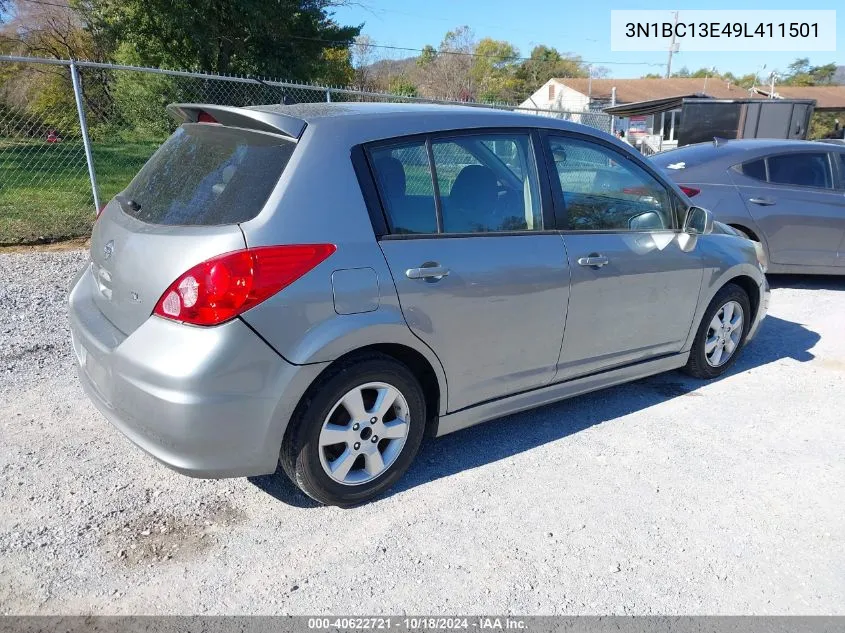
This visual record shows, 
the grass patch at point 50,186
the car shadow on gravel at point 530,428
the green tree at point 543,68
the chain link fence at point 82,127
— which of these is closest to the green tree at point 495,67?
the green tree at point 543,68

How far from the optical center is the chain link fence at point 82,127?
727 centimetres

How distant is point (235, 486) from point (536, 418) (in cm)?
178

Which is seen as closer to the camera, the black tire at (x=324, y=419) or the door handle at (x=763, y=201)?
the black tire at (x=324, y=419)

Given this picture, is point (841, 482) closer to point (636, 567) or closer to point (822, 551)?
point (822, 551)

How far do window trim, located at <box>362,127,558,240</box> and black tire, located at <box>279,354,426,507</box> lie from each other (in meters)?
0.57

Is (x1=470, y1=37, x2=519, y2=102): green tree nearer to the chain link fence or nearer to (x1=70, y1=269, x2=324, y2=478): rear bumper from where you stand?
the chain link fence

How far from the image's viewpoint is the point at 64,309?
5.24m

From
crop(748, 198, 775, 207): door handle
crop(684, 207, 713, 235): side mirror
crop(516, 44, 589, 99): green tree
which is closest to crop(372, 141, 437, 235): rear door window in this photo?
crop(684, 207, 713, 235): side mirror

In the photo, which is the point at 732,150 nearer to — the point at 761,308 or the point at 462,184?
the point at 761,308

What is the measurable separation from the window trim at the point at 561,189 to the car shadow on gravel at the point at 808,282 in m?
4.14

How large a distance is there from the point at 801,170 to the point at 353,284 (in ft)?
20.4

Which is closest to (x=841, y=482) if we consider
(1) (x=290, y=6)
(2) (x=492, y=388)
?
(2) (x=492, y=388)

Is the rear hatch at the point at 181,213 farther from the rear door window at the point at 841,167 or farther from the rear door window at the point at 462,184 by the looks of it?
the rear door window at the point at 841,167

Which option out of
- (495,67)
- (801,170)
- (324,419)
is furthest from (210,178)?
(495,67)
